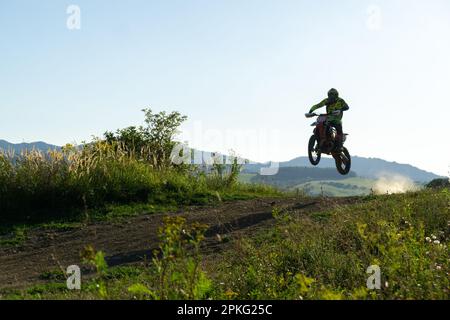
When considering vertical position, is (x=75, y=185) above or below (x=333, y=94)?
below

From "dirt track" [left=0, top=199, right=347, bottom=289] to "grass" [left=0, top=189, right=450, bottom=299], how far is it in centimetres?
80

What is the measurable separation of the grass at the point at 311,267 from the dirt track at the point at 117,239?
0.80m

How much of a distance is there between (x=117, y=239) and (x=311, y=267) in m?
4.99

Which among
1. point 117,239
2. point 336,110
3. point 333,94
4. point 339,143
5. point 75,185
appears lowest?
point 117,239

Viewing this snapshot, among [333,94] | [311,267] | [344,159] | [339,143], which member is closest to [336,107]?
[333,94]

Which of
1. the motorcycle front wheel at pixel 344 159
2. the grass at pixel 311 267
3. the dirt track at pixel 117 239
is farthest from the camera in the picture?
the motorcycle front wheel at pixel 344 159

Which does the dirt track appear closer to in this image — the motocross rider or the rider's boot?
the rider's boot

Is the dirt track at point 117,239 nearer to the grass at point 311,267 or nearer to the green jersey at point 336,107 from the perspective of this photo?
the grass at point 311,267

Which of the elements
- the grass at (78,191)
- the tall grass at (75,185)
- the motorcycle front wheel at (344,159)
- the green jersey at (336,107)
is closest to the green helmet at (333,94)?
the green jersey at (336,107)

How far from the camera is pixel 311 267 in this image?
7.25m

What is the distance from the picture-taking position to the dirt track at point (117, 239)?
30.4 feet

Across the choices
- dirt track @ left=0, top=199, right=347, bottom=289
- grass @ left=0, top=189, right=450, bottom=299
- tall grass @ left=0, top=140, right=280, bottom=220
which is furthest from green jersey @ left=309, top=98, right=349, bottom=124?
grass @ left=0, top=189, right=450, bottom=299

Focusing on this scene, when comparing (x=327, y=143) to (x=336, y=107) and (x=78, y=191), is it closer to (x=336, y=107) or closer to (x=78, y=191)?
(x=336, y=107)
